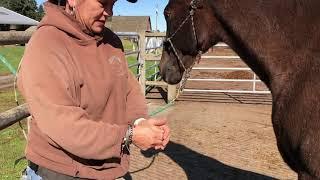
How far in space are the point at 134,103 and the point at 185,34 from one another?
1451 millimetres

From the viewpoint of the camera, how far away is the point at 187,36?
3.53 metres

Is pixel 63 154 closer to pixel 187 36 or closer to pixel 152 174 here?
pixel 187 36

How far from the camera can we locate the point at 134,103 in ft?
7.29

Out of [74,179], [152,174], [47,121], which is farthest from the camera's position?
[152,174]

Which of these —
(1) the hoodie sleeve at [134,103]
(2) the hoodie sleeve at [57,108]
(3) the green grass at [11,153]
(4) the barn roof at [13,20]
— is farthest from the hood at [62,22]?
(4) the barn roof at [13,20]

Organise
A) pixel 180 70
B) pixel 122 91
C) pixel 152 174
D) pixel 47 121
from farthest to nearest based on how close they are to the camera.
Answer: pixel 152 174 < pixel 180 70 < pixel 122 91 < pixel 47 121

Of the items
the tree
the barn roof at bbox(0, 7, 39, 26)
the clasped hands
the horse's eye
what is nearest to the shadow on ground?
the horse's eye

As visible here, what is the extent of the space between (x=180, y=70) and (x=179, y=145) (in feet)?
7.89

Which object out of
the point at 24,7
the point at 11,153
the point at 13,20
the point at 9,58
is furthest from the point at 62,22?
the point at 24,7

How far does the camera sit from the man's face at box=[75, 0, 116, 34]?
1.82 m

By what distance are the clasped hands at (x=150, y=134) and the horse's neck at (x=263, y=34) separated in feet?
4.23

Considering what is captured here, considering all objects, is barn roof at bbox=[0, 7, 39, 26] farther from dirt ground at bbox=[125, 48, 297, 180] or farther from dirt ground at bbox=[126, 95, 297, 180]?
dirt ground at bbox=[126, 95, 297, 180]

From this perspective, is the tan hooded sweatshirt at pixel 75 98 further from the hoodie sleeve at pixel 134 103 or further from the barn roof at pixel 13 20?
the barn roof at pixel 13 20

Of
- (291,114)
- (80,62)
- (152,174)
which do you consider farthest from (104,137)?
(152,174)
